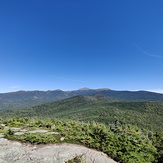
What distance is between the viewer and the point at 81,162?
22.9 ft

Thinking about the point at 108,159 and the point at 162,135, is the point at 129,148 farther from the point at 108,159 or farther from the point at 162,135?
the point at 162,135

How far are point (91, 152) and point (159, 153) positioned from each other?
13.5 ft

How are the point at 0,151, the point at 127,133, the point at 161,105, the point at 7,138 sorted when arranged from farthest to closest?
the point at 161,105 → the point at 127,133 → the point at 7,138 → the point at 0,151

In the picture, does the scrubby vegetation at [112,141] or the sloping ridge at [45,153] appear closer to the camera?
the sloping ridge at [45,153]

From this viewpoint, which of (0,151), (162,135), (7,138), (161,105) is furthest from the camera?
(161,105)

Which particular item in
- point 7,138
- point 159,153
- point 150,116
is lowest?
point 150,116

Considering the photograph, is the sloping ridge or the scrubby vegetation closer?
the sloping ridge

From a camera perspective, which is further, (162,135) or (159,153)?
(162,135)

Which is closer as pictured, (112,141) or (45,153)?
(45,153)

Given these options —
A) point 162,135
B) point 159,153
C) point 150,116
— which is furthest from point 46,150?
point 150,116

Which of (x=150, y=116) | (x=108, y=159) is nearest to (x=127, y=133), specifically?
(x=108, y=159)

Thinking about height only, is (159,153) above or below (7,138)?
below

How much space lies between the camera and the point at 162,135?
468 inches

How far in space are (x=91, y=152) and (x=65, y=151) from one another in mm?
1271
